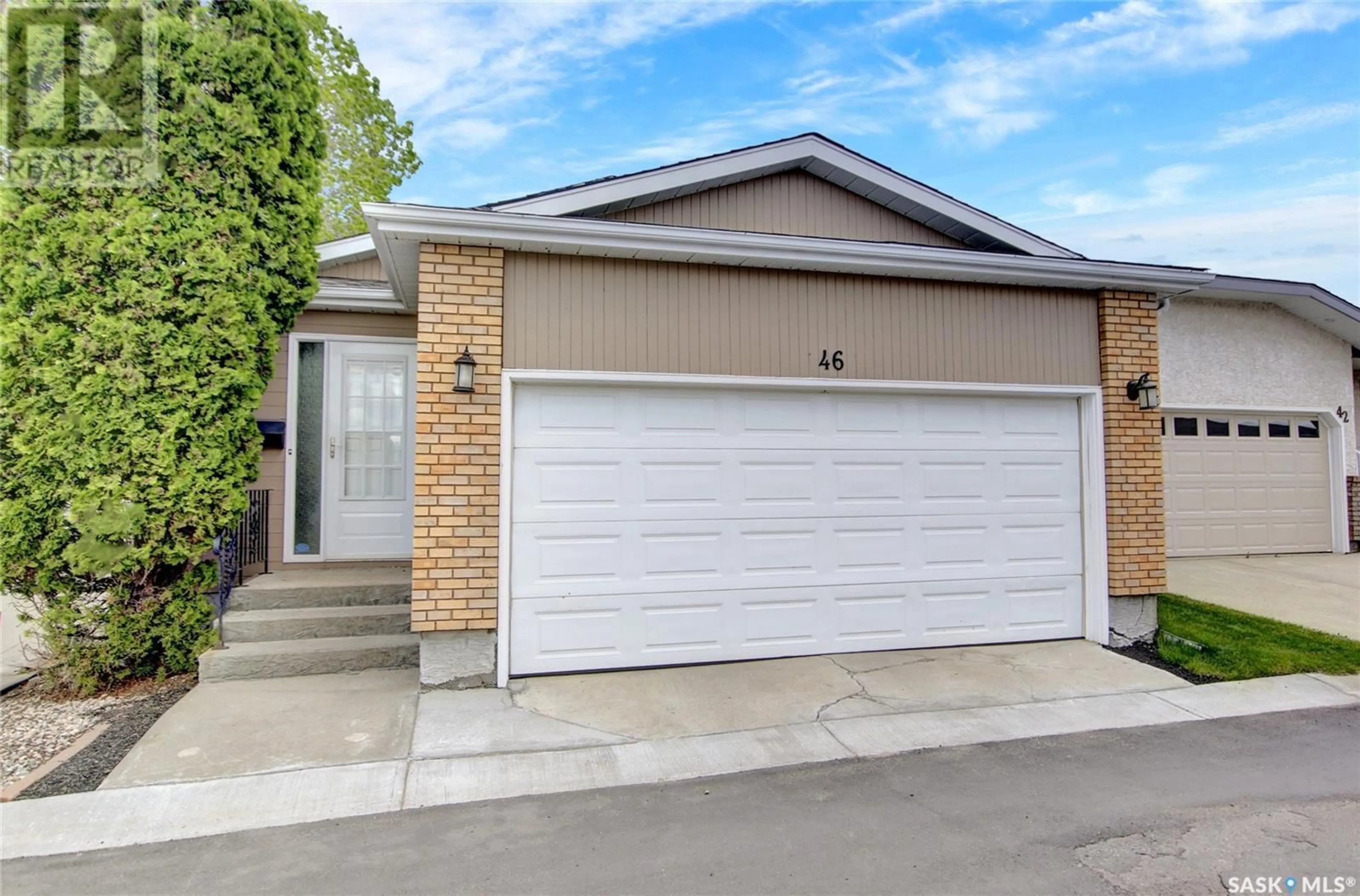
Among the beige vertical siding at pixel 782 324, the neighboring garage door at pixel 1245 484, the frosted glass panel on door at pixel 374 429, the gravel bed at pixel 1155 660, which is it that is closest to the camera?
the beige vertical siding at pixel 782 324

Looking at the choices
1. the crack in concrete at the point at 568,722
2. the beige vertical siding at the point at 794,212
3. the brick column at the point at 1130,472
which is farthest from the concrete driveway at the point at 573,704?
the beige vertical siding at the point at 794,212

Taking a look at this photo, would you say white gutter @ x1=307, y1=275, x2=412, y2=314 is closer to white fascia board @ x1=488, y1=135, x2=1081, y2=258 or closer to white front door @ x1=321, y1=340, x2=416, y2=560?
white front door @ x1=321, y1=340, x2=416, y2=560

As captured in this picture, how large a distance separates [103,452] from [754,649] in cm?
483

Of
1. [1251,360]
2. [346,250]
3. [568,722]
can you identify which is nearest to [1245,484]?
[1251,360]

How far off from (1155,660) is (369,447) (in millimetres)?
7234

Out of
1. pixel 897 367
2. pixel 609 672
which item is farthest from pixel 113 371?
pixel 897 367

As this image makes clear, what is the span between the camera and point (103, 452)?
4508 mm

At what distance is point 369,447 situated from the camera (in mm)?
6535

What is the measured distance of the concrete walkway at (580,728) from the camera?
317 cm

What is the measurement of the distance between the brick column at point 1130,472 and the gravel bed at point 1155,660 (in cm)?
10

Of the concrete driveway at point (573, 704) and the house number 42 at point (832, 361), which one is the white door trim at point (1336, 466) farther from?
the house number 42 at point (832, 361)

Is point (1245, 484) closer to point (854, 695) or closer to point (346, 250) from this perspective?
point (854, 695)

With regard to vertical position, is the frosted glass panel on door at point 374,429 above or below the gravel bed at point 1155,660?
above

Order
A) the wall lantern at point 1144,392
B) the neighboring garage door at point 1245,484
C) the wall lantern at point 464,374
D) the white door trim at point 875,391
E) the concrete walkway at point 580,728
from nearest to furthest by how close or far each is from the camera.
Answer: the concrete walkway at point 580,728, the wall lantern at point 464,374, the white door trim at point 875,391, the wall lantern at point 1144,392, the neighboring garage door at point 1245,484
